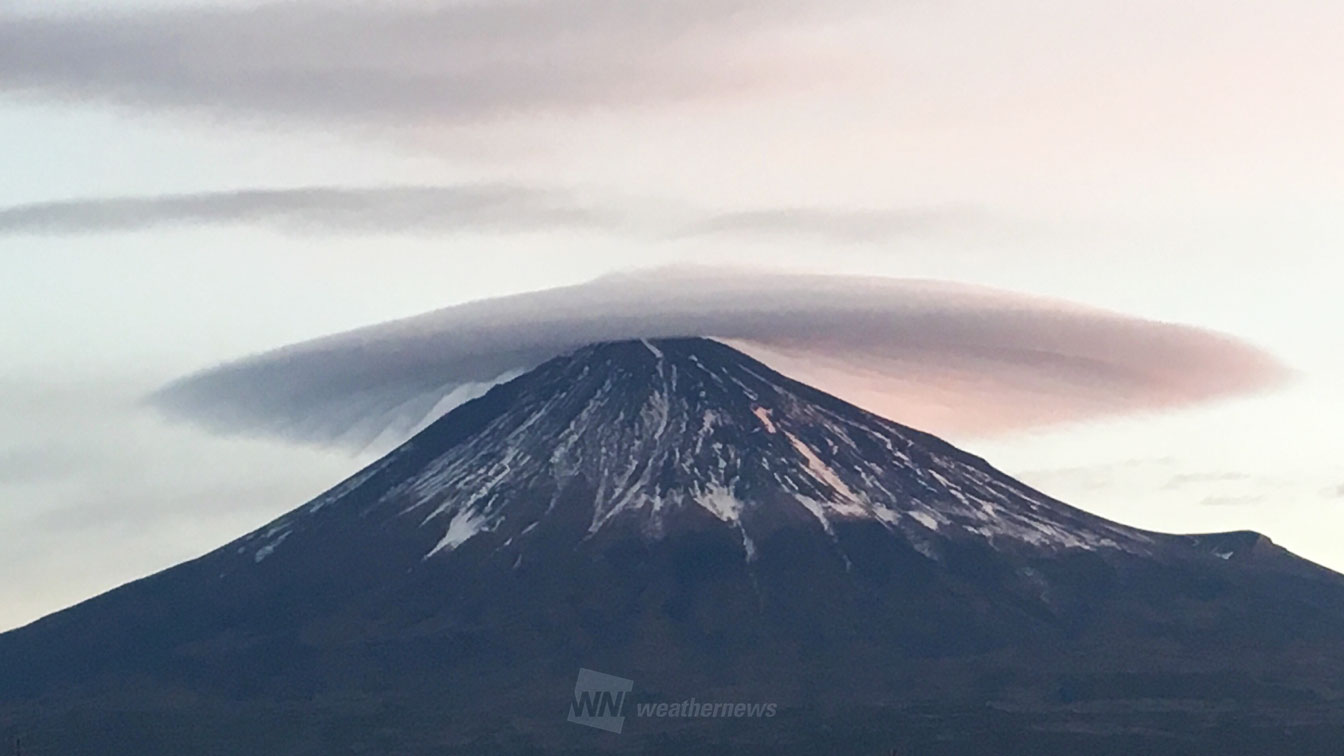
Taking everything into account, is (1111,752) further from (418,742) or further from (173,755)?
(173,755)

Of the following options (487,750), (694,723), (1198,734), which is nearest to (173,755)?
(487,750)

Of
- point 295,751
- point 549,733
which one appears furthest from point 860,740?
point 295,751

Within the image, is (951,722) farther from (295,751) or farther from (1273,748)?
(295,751)

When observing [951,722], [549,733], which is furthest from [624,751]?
[951,722]

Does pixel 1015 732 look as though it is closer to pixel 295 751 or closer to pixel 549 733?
pixel 549 733

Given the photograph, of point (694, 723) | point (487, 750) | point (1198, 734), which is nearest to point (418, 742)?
point (487, 750)

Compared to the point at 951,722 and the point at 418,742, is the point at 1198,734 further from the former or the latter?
the point at 418,742
